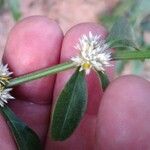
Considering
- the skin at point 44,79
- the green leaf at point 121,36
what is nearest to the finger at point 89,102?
the skin at point 44,79

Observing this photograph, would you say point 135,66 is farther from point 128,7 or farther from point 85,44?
point 85,44

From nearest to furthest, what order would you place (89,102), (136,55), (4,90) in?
1. (136,55)
2. (4,90)
3. (89,102)

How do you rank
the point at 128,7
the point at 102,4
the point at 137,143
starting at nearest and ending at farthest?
the point at 137,143 < the point at 128,7 < the point at 102,4

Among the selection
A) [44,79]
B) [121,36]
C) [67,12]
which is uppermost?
[67,12]

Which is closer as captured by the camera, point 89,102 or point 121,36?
point 121,36

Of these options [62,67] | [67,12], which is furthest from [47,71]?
[67,12]

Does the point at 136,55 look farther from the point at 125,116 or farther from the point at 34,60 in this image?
the point at 34,60

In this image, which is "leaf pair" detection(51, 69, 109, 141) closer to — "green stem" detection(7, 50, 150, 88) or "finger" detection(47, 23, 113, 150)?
"green stem" detection(7, 50, 150, 88)

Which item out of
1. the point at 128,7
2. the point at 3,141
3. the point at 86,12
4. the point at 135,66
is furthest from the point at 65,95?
the point at 86,12
